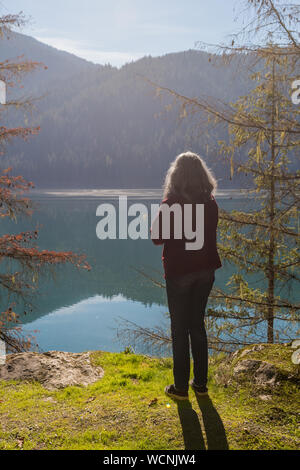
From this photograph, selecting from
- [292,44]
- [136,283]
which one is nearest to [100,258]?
[136,283]

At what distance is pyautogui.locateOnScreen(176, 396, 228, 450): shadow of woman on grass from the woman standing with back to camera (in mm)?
406

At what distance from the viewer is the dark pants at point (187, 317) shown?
3.29 meters

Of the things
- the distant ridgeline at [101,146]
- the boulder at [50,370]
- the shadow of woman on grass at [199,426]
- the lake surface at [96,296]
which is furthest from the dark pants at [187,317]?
the distant ridgeline at [101,146]

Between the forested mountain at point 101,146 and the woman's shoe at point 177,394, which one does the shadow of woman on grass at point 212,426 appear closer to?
the woman's shoe at point 177,394

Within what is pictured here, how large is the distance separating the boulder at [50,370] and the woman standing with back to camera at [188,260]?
1.73 meters

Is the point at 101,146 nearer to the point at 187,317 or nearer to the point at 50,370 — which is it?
the point at 50,370

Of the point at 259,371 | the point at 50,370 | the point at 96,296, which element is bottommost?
the point at 96,296

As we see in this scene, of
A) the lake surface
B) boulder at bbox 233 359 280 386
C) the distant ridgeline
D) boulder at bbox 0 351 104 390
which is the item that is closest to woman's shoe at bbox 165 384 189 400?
boulder at bbox 233 359 280 386

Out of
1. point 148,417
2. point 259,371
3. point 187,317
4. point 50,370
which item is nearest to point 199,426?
point 148,417

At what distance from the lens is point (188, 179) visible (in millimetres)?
3283

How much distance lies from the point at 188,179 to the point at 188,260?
2.24 feet

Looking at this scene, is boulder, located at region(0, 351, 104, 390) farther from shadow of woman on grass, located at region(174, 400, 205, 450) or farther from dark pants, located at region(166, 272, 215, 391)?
dark pants, located at region(166, 272, 215, 391)

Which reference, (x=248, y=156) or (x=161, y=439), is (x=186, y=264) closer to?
(x=161, y=439)

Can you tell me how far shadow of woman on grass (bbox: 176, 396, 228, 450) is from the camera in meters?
2.84
